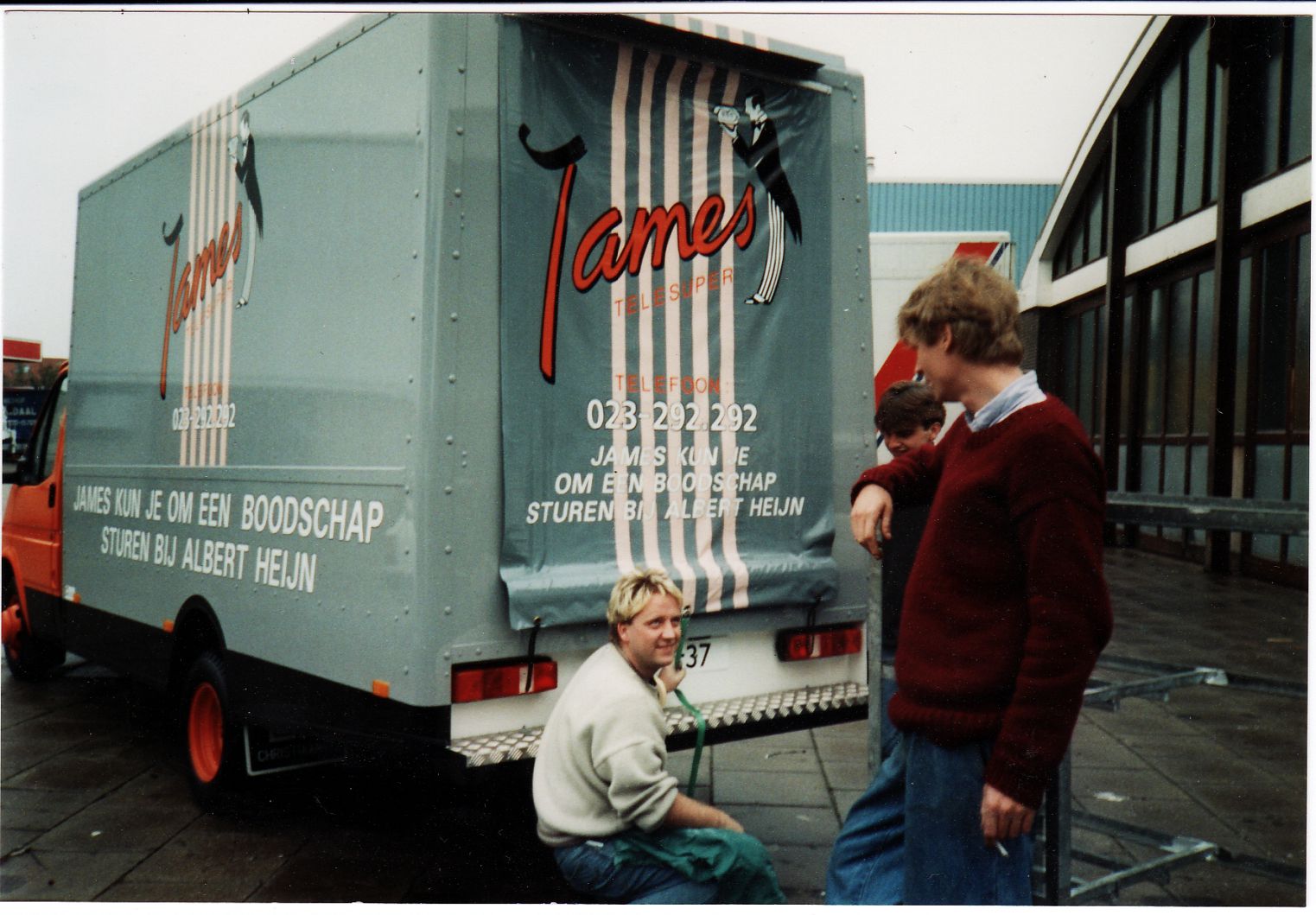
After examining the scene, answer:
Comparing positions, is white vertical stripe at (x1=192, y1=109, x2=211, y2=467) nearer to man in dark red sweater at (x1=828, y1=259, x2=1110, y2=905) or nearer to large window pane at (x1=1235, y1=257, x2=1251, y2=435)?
man in dark red sweater at (x1=828, y1=259, x2=1110, y2=905)

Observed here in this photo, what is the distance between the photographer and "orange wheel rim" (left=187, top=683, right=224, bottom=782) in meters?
4.68

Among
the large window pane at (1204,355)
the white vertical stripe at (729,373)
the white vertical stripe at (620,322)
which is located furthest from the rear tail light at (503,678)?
the large window pane at (1204,355)

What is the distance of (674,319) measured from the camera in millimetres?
4004

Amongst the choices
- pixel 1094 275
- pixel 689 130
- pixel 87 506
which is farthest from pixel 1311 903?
pixel 1094 275

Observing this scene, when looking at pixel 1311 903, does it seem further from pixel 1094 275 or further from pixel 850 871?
pixel 1094 275

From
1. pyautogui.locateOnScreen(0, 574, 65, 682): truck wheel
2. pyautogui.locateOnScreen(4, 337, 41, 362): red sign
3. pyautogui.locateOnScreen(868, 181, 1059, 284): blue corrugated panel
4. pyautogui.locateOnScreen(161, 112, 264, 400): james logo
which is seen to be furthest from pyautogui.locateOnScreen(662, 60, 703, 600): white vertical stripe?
pyautogui.locateOnScreen(0, 574, 65, 682): truck wheel

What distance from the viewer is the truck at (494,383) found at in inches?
139

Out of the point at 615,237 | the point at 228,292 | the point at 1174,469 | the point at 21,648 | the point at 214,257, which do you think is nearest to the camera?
the point at 615,237

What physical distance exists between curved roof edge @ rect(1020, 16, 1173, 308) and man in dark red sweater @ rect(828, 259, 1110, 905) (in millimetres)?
2044

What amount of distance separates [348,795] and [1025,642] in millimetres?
3686

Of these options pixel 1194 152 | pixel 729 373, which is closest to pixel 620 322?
pixel 729 373

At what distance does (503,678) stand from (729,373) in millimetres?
1378

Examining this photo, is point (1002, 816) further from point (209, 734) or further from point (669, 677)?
point (209, 734)

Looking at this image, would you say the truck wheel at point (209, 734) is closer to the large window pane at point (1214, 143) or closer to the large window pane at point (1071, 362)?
the large window pane at point (1214, 143)
